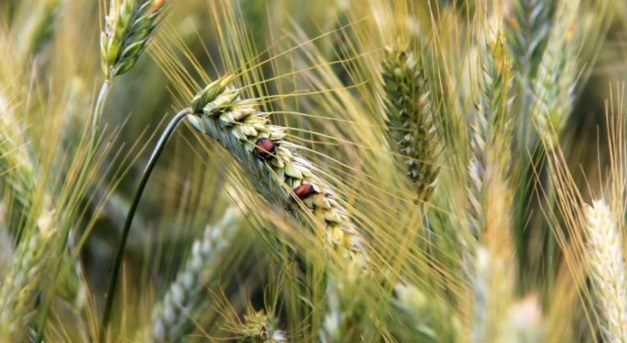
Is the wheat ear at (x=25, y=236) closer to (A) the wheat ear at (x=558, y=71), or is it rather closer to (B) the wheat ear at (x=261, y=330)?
(B) the wheat ear at (x=261, y=330)

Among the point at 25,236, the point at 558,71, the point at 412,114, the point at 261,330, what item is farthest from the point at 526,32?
the point at 25,236

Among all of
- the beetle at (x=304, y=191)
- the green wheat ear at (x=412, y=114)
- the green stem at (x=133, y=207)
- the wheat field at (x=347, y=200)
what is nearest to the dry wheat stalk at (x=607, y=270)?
the wheat field at (x=347, y=200)

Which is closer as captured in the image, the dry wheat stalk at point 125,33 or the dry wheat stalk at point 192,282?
the dry wheat stalk at point 125,33

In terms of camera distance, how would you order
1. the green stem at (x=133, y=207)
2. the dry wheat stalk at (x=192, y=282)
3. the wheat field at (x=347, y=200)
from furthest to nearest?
the dry wheat stalk at (x=192, y=282)
the green stem at (x=133, y=207)
the wheat field at (x=347, y=200)

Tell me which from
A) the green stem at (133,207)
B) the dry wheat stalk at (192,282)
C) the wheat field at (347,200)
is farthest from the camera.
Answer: the dry wheat stalk at (192,282)

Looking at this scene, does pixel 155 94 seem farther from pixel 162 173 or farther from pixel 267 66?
pixel 267 66

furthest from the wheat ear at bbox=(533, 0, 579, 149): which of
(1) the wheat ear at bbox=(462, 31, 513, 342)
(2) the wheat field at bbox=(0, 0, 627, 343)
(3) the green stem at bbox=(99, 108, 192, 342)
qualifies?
(3) the green stem at bbox=(99, 108, 192, 342)

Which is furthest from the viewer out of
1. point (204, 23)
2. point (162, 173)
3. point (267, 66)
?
point (204, 23)

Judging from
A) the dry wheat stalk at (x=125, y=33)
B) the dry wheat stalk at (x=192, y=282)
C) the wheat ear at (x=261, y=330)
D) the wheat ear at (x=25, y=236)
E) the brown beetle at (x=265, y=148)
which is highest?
the dry wheat stalk at (x=125, y=33)

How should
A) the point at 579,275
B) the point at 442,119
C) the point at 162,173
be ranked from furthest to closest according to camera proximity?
the point at 162,173
the point at 442,119
the point at 579,275

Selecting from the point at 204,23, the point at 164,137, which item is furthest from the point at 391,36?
the point at 204,23
